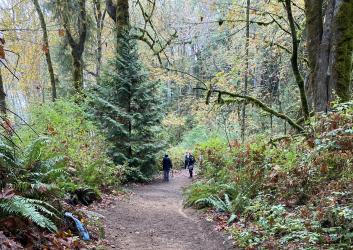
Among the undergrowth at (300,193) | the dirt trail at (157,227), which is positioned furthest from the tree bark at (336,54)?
the dirt trail at (157,227)

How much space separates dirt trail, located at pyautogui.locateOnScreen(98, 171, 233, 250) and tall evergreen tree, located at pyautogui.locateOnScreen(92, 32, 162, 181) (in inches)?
165

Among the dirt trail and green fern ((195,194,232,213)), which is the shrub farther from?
green fern ((195,194,232,213))

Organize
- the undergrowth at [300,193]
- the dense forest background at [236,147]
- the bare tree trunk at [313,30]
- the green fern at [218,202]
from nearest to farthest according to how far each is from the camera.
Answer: the undergrowth at [300,193] < the dense forest background at [236,147] < the green fern at [218,202] < the bare tree trunk at [313,30]

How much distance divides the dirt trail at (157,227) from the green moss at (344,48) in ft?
14.4

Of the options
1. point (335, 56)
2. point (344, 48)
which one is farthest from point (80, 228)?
point (344, 48)

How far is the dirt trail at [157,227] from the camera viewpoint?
6.56m

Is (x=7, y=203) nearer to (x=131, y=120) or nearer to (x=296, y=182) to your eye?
(x=296, y=182)

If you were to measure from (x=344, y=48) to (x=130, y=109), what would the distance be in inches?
392

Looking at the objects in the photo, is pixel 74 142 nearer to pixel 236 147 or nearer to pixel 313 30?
pixel 236 147

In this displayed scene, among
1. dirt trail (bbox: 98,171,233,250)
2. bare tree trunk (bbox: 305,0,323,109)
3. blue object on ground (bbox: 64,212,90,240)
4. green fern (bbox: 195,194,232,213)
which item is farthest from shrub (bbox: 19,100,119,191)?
bare tree trunk (bbox: 305,0,323,109)

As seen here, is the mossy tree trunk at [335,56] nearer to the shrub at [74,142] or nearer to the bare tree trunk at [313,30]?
the bare tree trunk at [313,30]

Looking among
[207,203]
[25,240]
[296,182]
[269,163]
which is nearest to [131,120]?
[207,203]

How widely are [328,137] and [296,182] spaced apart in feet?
3.34

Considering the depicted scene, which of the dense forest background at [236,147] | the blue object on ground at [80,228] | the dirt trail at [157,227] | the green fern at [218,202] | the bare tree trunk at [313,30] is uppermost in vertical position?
the bare tree trunk at [313,30]
